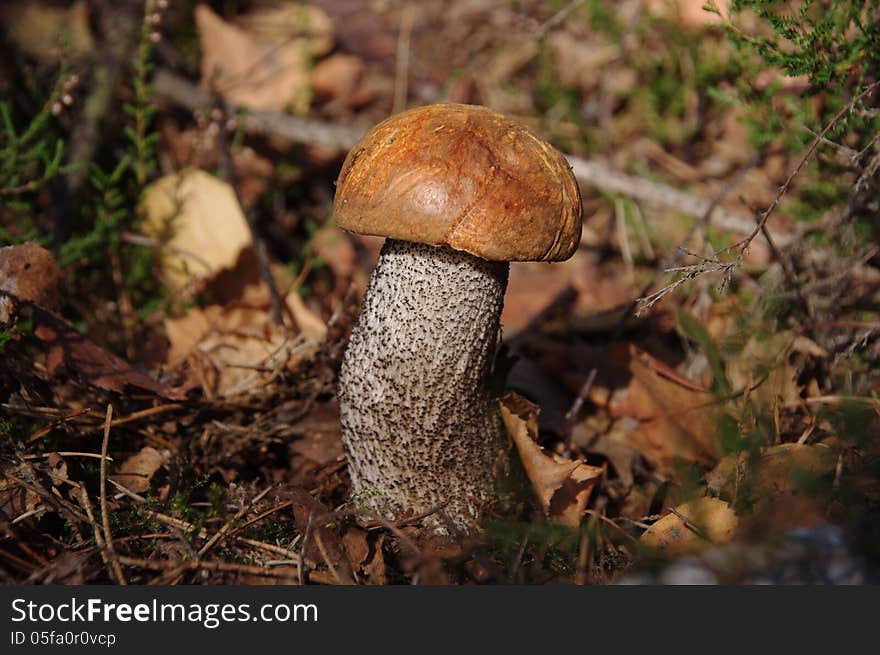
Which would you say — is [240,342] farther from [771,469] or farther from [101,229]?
[771,469]

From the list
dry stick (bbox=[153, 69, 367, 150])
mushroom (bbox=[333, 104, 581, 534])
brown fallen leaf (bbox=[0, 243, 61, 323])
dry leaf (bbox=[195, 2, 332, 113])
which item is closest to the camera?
mushroom (bbox=[333, 104, 581, 534])

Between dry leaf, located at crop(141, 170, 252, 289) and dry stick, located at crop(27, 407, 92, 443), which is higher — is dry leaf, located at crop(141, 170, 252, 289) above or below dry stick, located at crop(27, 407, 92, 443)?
above

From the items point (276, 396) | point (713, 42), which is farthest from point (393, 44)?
point (276, 396)

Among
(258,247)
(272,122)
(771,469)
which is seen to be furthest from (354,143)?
(771,469)

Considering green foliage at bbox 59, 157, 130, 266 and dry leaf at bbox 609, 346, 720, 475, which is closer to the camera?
dry leaf at bbox 609, 346, 720, 475

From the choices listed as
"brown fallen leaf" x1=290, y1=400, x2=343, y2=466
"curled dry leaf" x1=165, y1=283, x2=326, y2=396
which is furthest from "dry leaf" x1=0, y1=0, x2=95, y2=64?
"brown fallen leaf" x1=290, y1=400, x2=343, y2=466

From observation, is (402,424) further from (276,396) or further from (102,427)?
(102,427)

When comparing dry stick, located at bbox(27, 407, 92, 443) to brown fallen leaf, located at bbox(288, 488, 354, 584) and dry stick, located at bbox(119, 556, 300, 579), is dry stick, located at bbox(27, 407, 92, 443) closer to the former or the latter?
dry stick, located at bbox(119, 556, 300, 579)
